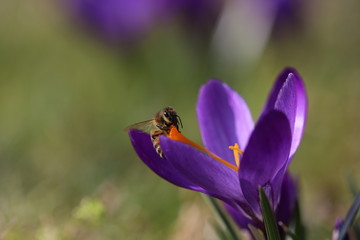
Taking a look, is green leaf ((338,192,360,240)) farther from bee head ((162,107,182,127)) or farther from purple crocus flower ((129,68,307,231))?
bee head ((162,107,182,127))

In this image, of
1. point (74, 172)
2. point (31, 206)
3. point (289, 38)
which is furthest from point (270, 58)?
point (31, 206)

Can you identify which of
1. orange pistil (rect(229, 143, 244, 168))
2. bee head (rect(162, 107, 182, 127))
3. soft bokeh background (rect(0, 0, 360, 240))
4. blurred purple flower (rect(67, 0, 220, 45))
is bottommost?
soft bokeh background (rect(0, 0, 360, 240))

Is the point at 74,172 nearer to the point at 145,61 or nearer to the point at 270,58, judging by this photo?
the point at 145,61

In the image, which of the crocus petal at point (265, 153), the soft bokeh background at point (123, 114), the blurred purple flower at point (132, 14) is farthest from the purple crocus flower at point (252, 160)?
the blurred purple flower at point (132, 14)

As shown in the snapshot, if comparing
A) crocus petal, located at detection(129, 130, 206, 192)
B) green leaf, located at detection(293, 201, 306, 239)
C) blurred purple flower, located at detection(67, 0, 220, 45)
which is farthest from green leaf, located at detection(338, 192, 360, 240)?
blurred purple flower, located at detection(67, 0, 220, 45)

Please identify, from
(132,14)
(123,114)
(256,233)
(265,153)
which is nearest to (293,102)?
(265,153)

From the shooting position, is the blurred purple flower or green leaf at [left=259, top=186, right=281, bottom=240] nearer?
green leaf at [left=259, top=186, right=281, bottom=240]

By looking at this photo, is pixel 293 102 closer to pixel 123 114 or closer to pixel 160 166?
pixel 160 166
